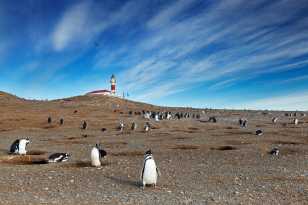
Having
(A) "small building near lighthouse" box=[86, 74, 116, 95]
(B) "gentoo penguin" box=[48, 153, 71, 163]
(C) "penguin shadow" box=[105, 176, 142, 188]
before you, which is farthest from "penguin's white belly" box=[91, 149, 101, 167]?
(A) "small building near lighthouse" box=[86, 74, 116, 95]

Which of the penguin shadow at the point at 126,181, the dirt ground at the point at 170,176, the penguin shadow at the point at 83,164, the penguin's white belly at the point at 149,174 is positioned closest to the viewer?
the dirt ground at the point at 170,176

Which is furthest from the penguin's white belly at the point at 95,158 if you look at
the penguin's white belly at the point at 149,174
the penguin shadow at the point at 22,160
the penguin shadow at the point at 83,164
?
the penguin's white belly at the point at 149,174

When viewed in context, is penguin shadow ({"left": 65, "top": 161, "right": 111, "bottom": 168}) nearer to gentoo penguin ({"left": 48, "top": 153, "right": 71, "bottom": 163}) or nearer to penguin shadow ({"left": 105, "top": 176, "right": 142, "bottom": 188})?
gentoo penguin ({"left": 48, "top": 153, "right": 71, "bottom": 163})

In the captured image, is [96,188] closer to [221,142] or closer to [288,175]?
[288,175]

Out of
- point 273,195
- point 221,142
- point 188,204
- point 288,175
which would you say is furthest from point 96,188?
point 221,142

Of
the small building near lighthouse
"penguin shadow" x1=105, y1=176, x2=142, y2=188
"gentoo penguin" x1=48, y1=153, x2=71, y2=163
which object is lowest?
"penguin shadow" x1=105, y1=176, x2=142, y2=188

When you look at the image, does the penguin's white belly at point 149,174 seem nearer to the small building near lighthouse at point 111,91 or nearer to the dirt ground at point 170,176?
the dirt ground at point 170,176

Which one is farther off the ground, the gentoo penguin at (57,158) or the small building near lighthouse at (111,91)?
the small building near lighthouse at (111,91)

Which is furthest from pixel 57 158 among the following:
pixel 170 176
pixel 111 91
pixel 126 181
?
pixel 111 91

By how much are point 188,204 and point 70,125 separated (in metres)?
37.3

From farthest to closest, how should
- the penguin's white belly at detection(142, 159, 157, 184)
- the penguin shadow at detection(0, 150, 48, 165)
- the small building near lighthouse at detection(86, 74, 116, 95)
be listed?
the small building near lighthouse at detection(86, 74, 116, 95)
the penguin shadow at detection(0, 150, 48, 165)
the penguin's white belly at detection(142, 159, 157, 184)

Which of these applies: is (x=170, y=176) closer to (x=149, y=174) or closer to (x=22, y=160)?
(x=149, y=174)

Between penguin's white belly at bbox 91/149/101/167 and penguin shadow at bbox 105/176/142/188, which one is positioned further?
penguin's white belly at bbox 91/149/101/167

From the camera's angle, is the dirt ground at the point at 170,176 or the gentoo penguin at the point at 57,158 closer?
the dirt ground at the point at 170,176
